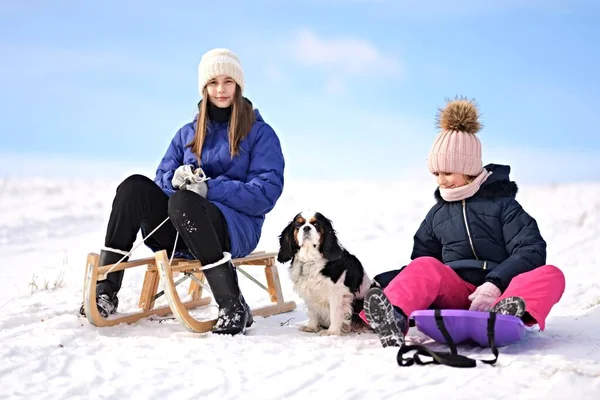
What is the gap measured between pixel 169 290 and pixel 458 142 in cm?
171

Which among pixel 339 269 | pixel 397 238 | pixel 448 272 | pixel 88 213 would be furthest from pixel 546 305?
pixel 88 213

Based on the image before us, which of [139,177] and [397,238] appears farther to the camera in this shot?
[397,238]

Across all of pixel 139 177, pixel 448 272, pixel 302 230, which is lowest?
pixel 448 272

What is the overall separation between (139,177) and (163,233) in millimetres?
365

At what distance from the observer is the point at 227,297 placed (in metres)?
3.50

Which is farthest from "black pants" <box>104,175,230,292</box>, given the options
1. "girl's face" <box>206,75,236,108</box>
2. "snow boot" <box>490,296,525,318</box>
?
"snow boot" <box>490,296,525,318</box>

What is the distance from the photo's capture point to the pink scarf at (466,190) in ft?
11.6

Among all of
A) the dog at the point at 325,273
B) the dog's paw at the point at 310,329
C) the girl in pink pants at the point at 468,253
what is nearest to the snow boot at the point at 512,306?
the girl in pink pants at the point at 468,253

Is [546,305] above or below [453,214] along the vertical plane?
below

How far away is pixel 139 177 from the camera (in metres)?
3.67

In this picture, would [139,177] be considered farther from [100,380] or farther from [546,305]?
[546,305]

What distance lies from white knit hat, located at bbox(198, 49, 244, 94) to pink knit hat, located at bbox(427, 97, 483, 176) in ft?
4.04

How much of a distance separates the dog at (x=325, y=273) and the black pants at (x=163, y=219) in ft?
1.39

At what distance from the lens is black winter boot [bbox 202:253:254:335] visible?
344 cm
